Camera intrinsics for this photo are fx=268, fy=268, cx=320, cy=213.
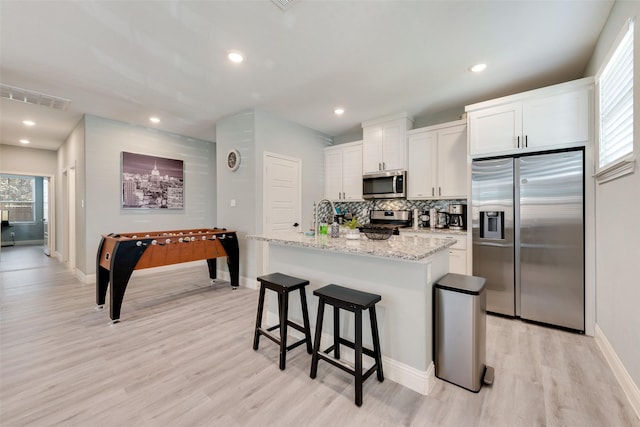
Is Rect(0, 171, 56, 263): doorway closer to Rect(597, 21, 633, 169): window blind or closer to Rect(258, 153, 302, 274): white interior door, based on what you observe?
Rect(258, 153, 302, 274): white interior door

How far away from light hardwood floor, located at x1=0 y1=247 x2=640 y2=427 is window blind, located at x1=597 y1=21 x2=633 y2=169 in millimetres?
1577

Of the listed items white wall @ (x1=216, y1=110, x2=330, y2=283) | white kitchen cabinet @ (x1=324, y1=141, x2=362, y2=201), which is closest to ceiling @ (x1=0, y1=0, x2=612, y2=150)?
white wall @ (x1=216, y1=110, x2=330, y2=283)

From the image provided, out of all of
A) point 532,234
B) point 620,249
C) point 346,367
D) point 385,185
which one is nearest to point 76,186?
point 385,185

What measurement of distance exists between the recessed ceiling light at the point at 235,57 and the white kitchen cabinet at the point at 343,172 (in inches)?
99.7

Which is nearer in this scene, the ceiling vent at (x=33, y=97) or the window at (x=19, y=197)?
the ceiling vent at (x=33, y=97)

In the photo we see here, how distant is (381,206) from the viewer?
4.70 metres

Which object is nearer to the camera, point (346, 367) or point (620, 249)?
point (346, 367)

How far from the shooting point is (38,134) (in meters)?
5.08

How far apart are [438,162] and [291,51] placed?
247 cm

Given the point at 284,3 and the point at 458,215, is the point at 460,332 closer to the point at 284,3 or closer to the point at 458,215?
the point at 458,215

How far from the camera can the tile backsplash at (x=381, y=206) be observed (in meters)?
4.02

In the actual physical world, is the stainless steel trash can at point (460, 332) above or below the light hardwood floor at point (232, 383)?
above

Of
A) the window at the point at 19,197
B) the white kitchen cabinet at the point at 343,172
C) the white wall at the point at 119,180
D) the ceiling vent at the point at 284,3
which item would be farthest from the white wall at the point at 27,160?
the ceiling vent at the point at 284,3

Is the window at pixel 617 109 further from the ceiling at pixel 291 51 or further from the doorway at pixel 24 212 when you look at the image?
the doorway at pixel 24 212
